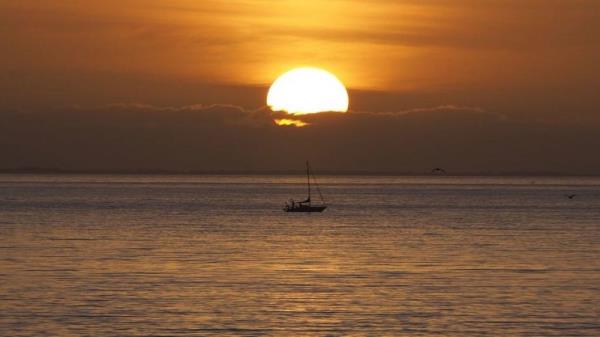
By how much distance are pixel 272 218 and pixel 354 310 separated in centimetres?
10143

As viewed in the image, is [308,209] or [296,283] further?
[308,209]

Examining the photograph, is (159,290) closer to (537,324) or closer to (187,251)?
(537,324)

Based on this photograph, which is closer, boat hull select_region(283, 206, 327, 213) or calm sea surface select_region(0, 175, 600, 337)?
calm sea surface select_region(0, 175, 600, 337)

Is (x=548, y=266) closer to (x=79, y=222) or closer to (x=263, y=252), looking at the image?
(x=263, y=252)

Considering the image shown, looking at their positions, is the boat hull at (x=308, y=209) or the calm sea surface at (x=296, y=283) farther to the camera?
the boat hull at (x=308, y=209)

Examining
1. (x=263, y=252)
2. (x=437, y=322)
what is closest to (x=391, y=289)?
(x=437, y=322)

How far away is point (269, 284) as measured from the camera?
194ft

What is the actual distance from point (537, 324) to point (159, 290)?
2088 cm

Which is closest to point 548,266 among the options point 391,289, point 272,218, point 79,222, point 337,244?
point 391,289

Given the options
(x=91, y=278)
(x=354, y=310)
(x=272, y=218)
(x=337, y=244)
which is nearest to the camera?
(x=354, y=310)

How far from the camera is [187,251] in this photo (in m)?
83.4

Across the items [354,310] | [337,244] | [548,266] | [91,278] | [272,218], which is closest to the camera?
[354,310]

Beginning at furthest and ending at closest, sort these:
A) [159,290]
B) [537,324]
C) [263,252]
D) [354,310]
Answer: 1. [263,252]
2. [159,290]
3. [354,310]
4. [537,324]

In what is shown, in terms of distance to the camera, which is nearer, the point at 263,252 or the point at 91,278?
the point at 91,278
